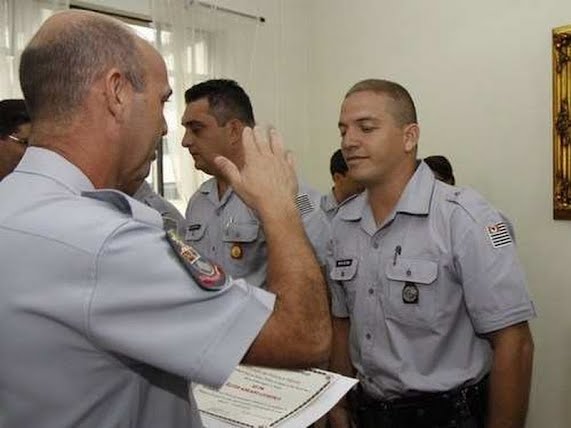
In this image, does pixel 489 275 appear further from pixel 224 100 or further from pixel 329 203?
pixel 329 203

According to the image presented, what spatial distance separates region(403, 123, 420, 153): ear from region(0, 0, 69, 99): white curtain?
1778mm

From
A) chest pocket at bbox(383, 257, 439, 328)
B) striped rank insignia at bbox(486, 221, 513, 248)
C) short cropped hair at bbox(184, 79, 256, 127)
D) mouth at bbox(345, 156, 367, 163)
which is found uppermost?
short cropped hair at bbox(184, 79, 256, 127)

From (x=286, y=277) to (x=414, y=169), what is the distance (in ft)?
3.18

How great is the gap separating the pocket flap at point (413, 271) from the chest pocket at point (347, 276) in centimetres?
13

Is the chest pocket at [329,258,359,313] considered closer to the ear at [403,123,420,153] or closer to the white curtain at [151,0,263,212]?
the ear at [403,123,420,153]

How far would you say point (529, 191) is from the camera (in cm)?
261

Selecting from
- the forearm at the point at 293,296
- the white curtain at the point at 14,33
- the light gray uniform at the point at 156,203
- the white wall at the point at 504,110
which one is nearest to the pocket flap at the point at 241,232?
the light gray uniform at the point at 156,203

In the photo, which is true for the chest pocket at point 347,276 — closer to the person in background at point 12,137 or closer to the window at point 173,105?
the person in background at point 12,137

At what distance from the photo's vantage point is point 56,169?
718 millimetres

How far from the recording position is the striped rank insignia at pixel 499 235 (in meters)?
1.40

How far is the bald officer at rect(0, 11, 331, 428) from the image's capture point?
62cm

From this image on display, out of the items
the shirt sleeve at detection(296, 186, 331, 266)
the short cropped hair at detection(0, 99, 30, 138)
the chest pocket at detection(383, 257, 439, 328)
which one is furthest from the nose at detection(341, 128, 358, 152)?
the short cropped hair at detection(0, 99, 30, 138)

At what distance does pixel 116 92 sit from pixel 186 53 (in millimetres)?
2444

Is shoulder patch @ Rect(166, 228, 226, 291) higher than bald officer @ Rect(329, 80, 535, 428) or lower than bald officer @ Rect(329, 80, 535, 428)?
higher
